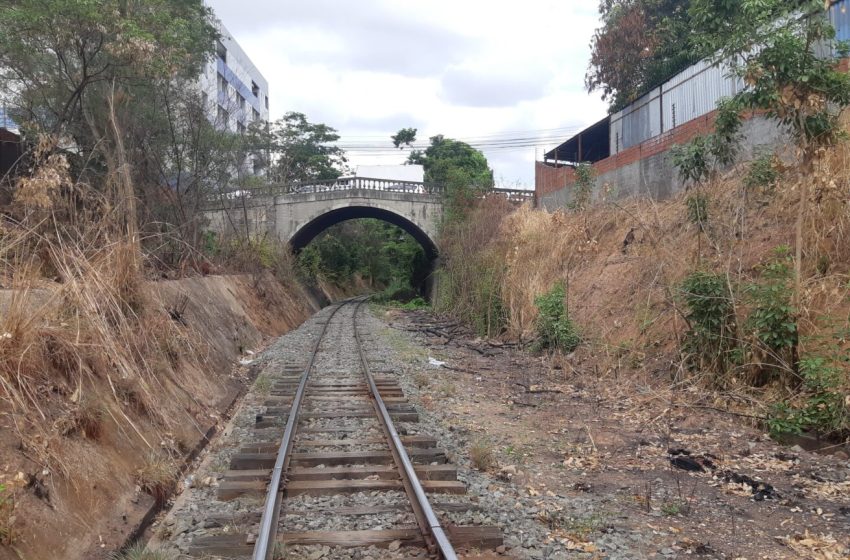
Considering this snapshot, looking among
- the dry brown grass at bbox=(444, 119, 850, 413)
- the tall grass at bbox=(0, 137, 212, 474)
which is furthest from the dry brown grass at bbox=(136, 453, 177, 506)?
the dry brown grass at bbox=(444, 119, 850, 413)

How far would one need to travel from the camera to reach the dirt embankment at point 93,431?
4.44 meters

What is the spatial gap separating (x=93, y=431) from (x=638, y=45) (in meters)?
23.9

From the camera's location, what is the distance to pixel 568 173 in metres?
22.5

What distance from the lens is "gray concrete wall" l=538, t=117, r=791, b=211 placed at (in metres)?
12.2

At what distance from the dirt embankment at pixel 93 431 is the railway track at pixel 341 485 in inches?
28.5

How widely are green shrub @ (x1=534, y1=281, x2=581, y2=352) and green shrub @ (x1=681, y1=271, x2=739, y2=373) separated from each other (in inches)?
163

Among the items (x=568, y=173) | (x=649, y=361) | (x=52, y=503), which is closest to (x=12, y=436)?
(x=52, y=503)

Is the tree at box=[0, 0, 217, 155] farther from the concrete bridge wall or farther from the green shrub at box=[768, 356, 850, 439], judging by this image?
the concrete bridge wall

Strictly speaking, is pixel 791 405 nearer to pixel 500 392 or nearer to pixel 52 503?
pixel 500 392

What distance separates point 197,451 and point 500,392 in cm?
516

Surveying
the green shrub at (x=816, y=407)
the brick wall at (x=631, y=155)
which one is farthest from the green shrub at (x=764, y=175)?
the green shrub at (x=816, y=407)

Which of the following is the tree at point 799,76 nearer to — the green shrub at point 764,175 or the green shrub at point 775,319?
the green shrub at point 775,319

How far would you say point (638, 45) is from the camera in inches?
976

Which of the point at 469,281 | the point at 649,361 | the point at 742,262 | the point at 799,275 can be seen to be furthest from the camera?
the point at 469,281
